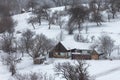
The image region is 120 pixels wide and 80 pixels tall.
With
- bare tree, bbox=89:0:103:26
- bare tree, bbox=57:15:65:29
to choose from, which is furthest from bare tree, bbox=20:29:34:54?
bare tree, bbox=89:0:103:26

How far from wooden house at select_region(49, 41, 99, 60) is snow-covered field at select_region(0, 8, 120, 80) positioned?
8.51 ft

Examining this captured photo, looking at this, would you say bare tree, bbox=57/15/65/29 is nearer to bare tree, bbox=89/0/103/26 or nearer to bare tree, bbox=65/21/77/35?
bare tree, bbox=65/21/77/35

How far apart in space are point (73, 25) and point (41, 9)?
11.8 metres

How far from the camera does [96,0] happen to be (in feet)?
219

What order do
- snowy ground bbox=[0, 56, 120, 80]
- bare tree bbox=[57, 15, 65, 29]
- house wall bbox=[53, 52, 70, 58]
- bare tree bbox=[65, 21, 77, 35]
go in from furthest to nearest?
bare tree bbox=[57, 15, 65, 29] < bare tree bbox=[65, 21, 77, 35] < house wall bbox=[53, 52, 70, 58] < snowy ground bbox=[0, 56, 120, 80]

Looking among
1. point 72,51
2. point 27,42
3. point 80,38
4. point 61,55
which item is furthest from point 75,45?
point 27,42

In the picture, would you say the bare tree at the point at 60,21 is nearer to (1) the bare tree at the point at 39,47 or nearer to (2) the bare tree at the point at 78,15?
(2) the bare tree at the point at 78,15

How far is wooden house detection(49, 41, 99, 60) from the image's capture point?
39.3m

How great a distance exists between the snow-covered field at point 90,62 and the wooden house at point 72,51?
2.59m

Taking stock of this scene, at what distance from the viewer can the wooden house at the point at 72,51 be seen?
3928 cm

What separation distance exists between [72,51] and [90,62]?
6.22 metres

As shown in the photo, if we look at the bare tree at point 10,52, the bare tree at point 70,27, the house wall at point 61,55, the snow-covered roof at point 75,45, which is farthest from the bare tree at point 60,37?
the bare tree at point 10,52

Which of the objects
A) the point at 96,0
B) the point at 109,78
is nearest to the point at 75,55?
the point at 109,78

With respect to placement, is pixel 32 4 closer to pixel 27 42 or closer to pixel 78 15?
pixel 78 15
